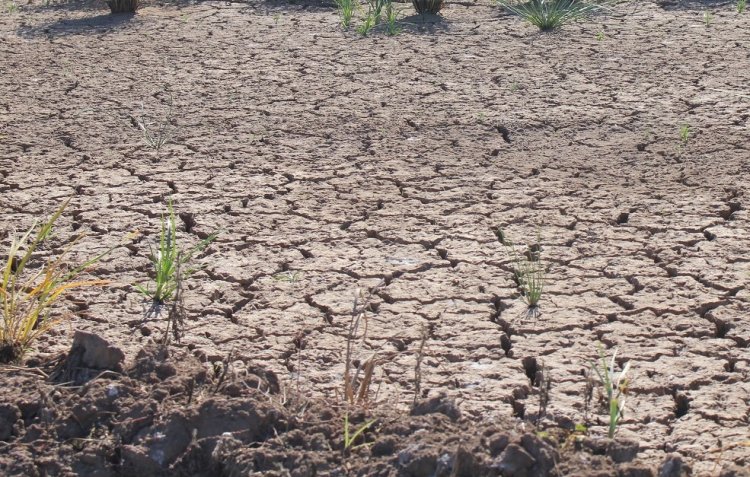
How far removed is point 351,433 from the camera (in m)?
3.07

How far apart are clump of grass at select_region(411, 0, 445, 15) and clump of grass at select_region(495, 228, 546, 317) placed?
3430 millimetres

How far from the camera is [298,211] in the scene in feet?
15.1

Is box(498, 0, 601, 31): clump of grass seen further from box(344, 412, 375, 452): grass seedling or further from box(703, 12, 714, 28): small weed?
box(344, 412, 375, 452): grass seedling

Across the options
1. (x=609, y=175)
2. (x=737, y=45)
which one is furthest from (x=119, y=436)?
(x=737, y=45)

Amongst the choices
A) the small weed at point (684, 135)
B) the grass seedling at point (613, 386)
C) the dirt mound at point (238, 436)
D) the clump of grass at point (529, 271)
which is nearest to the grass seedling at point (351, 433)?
the dirt mound at point (238, 436)

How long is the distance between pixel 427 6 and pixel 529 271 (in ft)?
12.8

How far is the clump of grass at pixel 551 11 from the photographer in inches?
278

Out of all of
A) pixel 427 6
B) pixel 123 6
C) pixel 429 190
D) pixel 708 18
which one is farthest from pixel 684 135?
pixel 123 6

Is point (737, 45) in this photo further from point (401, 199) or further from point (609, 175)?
point (401, 199)

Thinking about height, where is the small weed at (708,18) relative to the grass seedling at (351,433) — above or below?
above

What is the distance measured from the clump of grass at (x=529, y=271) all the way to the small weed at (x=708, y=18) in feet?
11.1

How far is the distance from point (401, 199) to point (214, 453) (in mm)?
1891

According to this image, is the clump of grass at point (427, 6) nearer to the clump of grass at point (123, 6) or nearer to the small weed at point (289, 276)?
the clump of grass at point (123, 6)

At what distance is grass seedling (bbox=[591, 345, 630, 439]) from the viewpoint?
303cm
